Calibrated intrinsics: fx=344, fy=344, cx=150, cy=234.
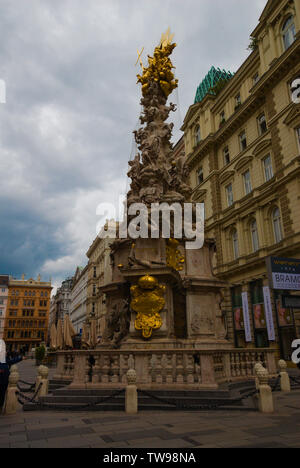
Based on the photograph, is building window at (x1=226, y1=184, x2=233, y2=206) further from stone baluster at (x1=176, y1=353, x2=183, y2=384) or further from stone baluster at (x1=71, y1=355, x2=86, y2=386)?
stone baluster at (x1=71, y1=355, x2=86, y2=386)

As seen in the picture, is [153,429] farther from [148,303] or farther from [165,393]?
[148,303]

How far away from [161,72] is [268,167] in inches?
539

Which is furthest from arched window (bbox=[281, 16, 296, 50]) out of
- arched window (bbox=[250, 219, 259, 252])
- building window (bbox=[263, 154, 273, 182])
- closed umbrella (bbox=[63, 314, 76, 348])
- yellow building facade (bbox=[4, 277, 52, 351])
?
yellow building facade (bbox=[4, 277, 52, 351])

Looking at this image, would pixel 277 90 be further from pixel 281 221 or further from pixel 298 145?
pixel 281 221

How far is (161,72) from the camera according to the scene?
16.8 meters

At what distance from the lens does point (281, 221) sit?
2450cm

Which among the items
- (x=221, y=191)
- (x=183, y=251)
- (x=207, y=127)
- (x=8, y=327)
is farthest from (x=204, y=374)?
(x=8, y=327)

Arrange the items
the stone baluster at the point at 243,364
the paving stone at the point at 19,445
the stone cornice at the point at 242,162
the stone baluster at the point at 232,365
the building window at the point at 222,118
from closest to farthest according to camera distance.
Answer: the paving stone at the point at 19,445 < the stone baluster at the point at 232,365 < the stone baluster at the point at 243,364 < the stone cornice at the point at 242,162 < the building window at the point at 222,118

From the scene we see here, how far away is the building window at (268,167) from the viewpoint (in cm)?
2666

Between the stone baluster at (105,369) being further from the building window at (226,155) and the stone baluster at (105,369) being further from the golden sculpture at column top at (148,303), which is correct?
the building window at (226,155)

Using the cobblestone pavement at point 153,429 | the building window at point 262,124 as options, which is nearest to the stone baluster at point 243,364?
the cobblestone pavement at point 153,429

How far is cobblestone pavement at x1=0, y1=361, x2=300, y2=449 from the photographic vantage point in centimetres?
541

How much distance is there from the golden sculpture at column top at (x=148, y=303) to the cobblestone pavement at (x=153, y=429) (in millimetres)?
3386

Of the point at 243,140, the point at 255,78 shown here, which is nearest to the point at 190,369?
the point at 243,140
